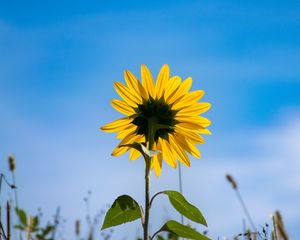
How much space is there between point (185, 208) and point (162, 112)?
73 cm

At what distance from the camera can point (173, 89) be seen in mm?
2822

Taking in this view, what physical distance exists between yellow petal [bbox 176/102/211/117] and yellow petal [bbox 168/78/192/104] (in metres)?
0.07

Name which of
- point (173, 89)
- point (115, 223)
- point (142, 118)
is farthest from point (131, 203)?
point (173, 89)

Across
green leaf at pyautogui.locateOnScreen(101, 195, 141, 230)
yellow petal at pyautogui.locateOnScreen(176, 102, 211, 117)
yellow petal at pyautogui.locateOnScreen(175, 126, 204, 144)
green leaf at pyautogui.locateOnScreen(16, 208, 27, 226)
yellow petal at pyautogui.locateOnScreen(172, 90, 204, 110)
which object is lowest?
green leaf at pyautogui.locateOnScreen(101, 195, 141, 230)

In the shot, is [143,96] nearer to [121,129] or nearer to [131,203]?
[121,129]

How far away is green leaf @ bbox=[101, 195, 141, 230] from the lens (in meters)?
2.19

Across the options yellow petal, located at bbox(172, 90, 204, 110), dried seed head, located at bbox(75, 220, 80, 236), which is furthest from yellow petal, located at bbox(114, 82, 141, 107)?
dried seed head, located at bbox(75, 220, 80, 236)

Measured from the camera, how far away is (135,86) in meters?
2.76

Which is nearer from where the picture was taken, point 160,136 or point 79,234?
point 160,136

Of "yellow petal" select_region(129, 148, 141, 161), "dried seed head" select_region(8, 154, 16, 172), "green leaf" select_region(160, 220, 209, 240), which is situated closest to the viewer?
"green leaf" select_region(160, 220, 209, 240)

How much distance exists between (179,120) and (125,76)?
388 mm

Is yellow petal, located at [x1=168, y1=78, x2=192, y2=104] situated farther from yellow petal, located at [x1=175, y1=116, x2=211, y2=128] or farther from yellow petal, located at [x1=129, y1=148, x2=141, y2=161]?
yellow petal, located at [x1=129, y1=148, x2=141, y2=161]

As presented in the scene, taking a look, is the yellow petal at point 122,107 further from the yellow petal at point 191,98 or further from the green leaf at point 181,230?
the green leaf at point 181,230

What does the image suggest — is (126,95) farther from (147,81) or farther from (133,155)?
(133,155)
